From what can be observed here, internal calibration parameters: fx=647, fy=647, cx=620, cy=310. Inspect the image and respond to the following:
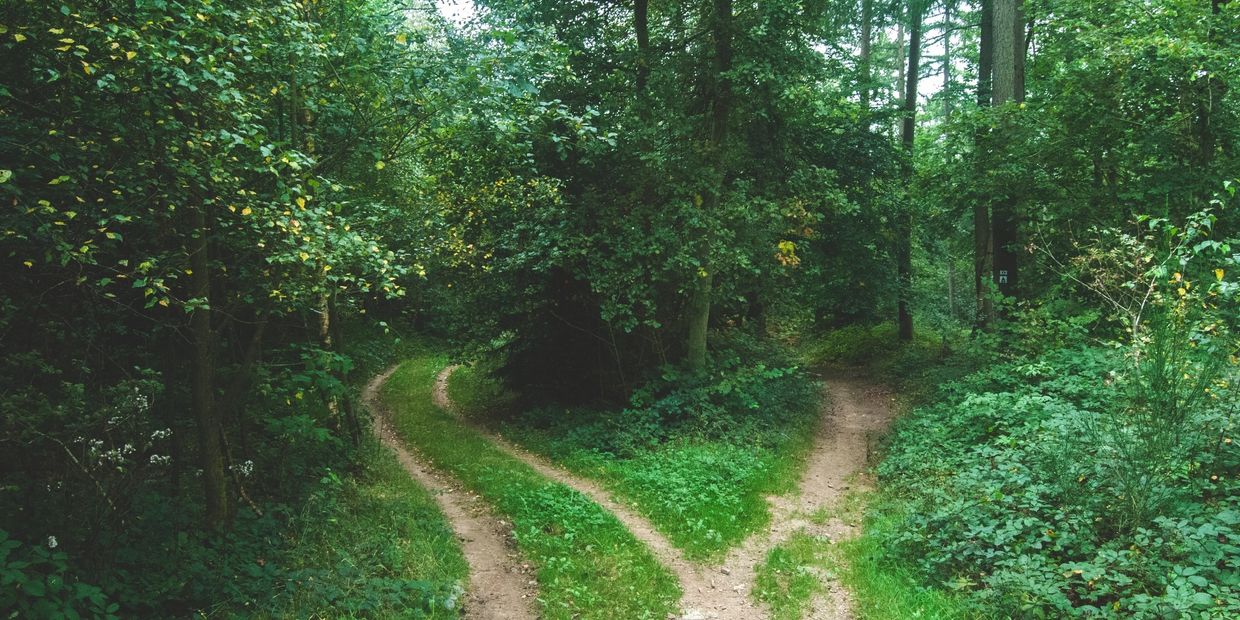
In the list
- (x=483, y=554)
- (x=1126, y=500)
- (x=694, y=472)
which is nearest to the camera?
(x=1126, y=500)

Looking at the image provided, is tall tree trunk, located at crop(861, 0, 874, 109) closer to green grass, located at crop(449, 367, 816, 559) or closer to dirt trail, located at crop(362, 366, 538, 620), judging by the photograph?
green grass, located at crop(449, 367, 816, 559)

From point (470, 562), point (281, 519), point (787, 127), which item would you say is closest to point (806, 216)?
point (787, 127)

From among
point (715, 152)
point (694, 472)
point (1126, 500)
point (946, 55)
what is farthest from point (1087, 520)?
point (946, 55)

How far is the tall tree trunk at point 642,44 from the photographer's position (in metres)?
13.7

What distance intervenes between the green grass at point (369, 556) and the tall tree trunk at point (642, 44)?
931 centimetres

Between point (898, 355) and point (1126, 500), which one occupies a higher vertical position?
point (1126, 500)

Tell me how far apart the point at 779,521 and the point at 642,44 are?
10412 millimetres

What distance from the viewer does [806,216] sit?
14.3 m

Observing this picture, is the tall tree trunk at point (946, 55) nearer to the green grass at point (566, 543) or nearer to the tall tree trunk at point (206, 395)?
the green grass at point (566, 543)

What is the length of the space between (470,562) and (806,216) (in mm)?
10107

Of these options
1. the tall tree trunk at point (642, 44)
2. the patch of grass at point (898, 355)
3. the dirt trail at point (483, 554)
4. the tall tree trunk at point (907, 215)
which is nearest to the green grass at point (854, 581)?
the dirt trail at point (483, 554)

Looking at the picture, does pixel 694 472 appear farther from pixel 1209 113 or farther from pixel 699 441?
pixel 1209 113

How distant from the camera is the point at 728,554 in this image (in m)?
8.16

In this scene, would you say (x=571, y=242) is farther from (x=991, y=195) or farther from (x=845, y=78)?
(x=845, y=78)
